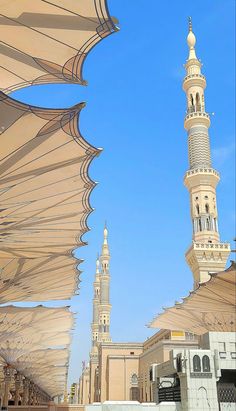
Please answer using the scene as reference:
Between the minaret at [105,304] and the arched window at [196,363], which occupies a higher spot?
the minaret at [105,304]

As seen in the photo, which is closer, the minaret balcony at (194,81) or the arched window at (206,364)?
the arched window at (206,364)

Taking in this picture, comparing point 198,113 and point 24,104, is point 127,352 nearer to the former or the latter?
point 198,113

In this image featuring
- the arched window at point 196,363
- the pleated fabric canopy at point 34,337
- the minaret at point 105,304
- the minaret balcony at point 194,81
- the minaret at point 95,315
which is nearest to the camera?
the arched window at point 196,363

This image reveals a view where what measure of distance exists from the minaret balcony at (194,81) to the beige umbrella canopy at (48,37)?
124 feet

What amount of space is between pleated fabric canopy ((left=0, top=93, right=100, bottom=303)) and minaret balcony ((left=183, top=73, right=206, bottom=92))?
30299 millimetres

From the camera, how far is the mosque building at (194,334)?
16812 millimetres

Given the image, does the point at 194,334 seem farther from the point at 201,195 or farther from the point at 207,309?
the point at 207,309

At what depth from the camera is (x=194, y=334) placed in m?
45.1

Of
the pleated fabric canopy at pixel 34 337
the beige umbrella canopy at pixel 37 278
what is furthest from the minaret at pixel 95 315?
the beige umbrella canopy at pixel 37 278

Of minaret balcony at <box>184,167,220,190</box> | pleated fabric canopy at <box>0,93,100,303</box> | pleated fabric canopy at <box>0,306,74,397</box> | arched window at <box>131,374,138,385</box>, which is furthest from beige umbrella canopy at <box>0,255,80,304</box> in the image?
arched window at <box>131,374,138,385</box>

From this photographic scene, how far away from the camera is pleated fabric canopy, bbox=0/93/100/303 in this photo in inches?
431

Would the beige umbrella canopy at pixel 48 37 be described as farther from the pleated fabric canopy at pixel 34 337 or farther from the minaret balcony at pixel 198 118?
the minaret balcony at pixel 198 118

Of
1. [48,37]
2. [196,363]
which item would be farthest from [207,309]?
[48,37]

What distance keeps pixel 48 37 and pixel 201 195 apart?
32.6 metres
